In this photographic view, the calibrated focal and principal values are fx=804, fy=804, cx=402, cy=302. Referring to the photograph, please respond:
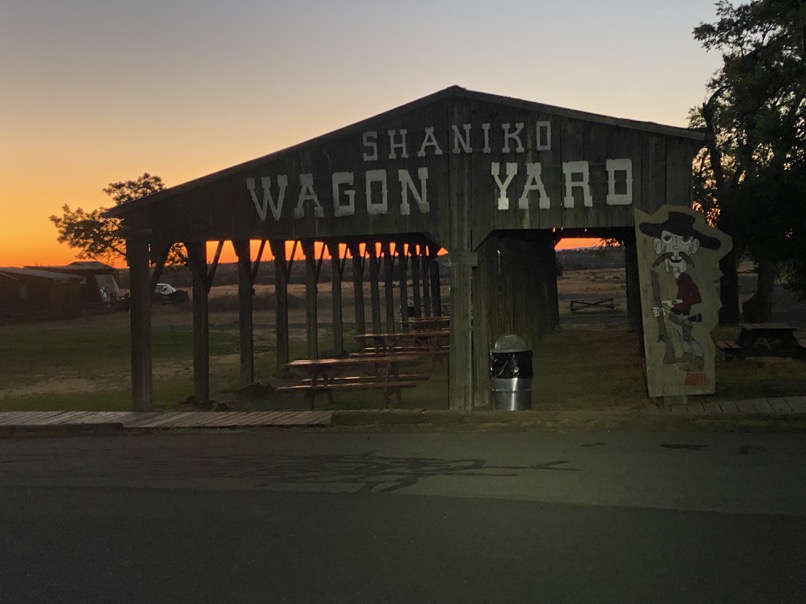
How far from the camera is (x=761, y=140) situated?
69.4 ft

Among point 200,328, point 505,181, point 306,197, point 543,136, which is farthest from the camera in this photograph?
point 200,328

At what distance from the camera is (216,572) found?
4.68 m

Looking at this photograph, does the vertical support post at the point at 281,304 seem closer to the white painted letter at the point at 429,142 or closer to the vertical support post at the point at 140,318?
the vertical support post at the point at 140,318

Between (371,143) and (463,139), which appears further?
(371,143)

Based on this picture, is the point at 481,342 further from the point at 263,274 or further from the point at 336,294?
the point at 263,274

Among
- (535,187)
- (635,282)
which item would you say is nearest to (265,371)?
(635,282)

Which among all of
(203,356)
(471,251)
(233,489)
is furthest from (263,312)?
(233,489)

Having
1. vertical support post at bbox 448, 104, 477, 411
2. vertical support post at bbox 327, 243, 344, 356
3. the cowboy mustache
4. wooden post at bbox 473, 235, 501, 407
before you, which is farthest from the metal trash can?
vertical support post at bbox 327, 243, 344, 356

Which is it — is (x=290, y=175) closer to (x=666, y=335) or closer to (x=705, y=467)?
(x=666, y=335)

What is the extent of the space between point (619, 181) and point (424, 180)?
2.82m

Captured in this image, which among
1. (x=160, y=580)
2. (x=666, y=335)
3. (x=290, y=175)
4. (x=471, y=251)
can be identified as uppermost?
(x=290, y=175)

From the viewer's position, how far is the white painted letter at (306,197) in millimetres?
12469

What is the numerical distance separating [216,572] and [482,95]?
28.2 ft

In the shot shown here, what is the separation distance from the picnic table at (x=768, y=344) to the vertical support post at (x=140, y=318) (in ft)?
36.7
